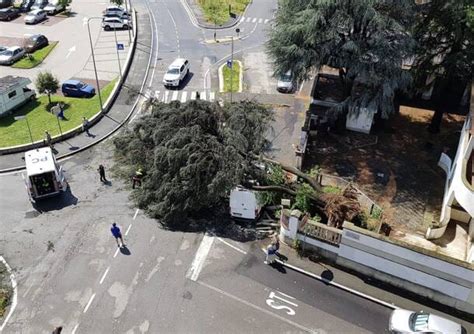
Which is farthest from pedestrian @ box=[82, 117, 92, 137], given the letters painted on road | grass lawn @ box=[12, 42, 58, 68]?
the letters painted on road

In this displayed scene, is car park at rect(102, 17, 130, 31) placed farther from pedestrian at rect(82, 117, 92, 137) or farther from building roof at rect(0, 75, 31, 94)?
pedestrian at rect(82, 117, 92, 137)

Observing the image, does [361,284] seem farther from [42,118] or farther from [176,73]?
[42,118]

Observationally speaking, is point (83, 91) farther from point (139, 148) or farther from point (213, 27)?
point (213, 27)

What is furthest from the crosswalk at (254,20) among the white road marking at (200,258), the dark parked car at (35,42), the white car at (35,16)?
the white road marking at (200,258)

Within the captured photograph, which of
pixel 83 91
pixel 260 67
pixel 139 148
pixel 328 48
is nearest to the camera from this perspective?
pixel 139 148

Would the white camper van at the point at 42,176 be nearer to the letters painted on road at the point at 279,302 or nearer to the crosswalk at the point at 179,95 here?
the crosswalk at the point at 179,95

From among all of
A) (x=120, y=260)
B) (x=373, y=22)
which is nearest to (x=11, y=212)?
(x=120, y=260)
